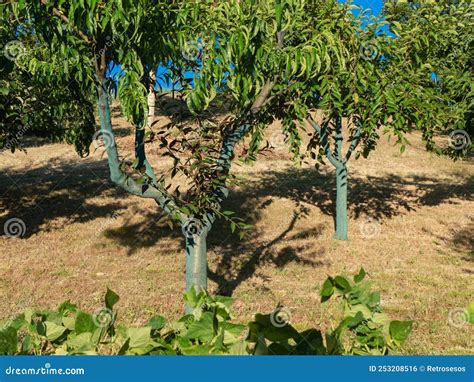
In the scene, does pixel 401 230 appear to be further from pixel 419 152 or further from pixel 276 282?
pixel 419 152

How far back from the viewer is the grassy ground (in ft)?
32.1

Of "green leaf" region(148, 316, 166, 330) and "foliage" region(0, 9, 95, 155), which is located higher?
"foliage" region(0, 9, 95, 155)

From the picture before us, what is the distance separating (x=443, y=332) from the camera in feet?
27.7

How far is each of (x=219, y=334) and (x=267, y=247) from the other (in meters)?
11.3

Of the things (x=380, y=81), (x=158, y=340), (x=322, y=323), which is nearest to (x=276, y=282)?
(x=322, y=323)

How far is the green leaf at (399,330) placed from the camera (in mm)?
1953

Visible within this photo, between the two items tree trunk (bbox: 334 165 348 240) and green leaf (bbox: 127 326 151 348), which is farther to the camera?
tree trunk (bbox: 334 165 348 240)

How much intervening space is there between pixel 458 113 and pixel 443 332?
5.88 m

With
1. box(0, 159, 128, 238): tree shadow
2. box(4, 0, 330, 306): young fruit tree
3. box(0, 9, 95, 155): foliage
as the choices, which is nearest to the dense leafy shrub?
box(4, 0, 330, 306): young fruit tree

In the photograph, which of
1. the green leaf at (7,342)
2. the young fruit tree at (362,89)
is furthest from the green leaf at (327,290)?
the young fruit tree at (362,89)

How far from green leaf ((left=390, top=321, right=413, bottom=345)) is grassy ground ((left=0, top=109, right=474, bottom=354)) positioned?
203 inches

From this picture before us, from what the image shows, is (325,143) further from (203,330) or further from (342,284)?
(203,330)

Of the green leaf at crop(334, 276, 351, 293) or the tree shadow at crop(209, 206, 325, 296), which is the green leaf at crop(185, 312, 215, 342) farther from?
the tree shadow at crop(209, 206, 325, 296)

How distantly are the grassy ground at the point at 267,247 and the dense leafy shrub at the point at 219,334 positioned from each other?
5.10 m
